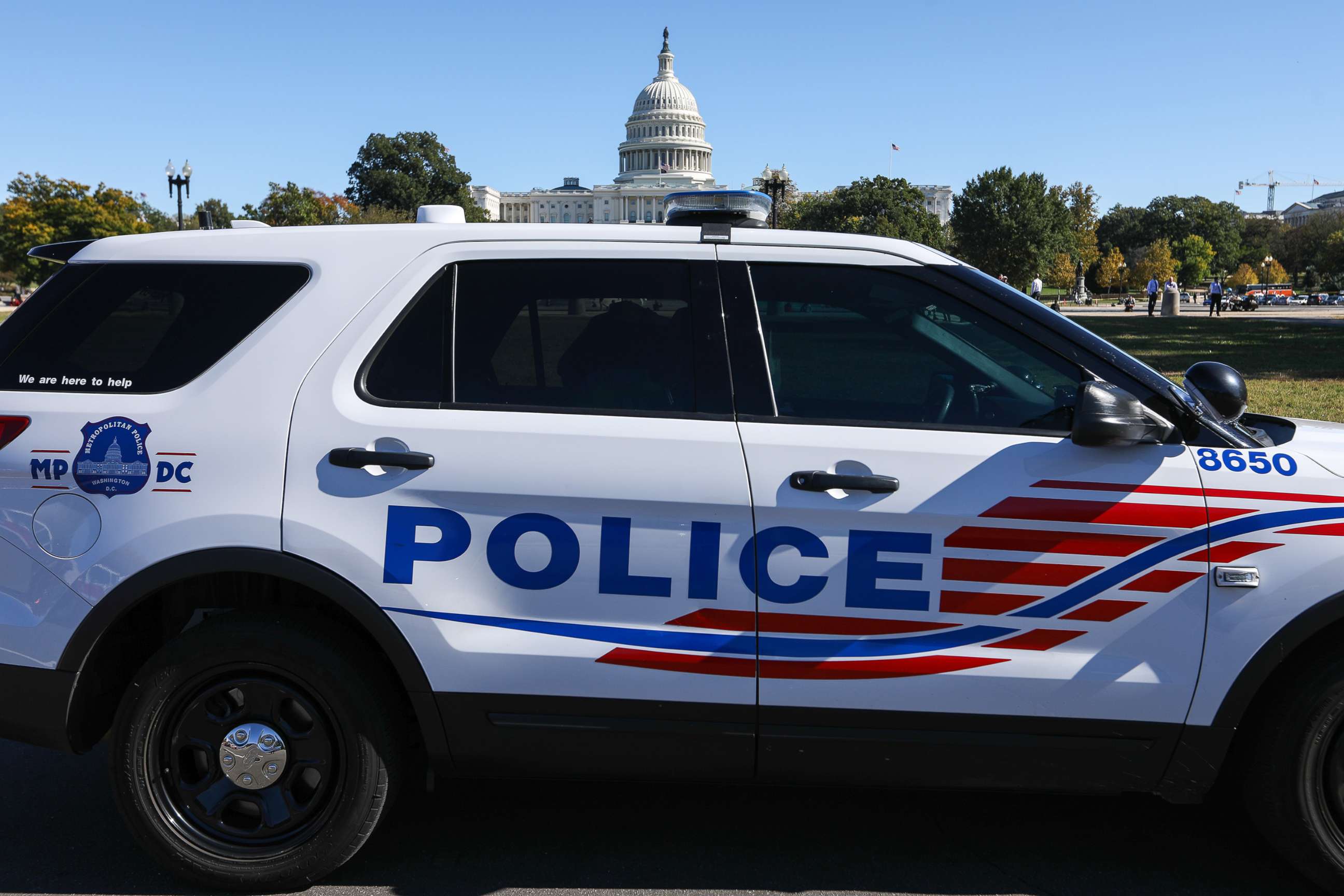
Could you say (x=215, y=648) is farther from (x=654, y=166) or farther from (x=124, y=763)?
(x=654, y=166)

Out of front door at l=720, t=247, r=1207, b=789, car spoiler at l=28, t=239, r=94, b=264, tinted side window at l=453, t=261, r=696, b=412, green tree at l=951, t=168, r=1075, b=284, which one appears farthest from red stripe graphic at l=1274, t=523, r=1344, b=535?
green tree at l=951, t=168, r=1075, b=284

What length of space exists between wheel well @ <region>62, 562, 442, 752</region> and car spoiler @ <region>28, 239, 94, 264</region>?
103 centimetres

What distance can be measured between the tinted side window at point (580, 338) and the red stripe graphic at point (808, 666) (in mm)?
662

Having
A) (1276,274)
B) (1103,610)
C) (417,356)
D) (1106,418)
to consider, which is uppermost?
(1276,274)

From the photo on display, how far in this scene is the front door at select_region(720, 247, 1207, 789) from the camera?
2.82 m

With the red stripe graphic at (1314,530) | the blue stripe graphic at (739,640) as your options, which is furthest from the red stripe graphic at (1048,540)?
the red stripe graphic at (1314,530)

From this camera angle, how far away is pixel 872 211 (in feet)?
284

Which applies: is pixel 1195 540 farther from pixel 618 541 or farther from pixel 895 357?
pixel 618 541

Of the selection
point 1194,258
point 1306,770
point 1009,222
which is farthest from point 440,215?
point 1194,258

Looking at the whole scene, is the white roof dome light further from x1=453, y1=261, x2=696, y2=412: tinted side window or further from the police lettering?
the police lettering

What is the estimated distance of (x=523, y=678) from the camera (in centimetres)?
292

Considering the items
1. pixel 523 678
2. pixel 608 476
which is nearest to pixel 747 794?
pixel 523 678

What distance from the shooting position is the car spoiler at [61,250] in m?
3.23

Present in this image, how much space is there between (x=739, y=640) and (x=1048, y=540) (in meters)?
0.83
